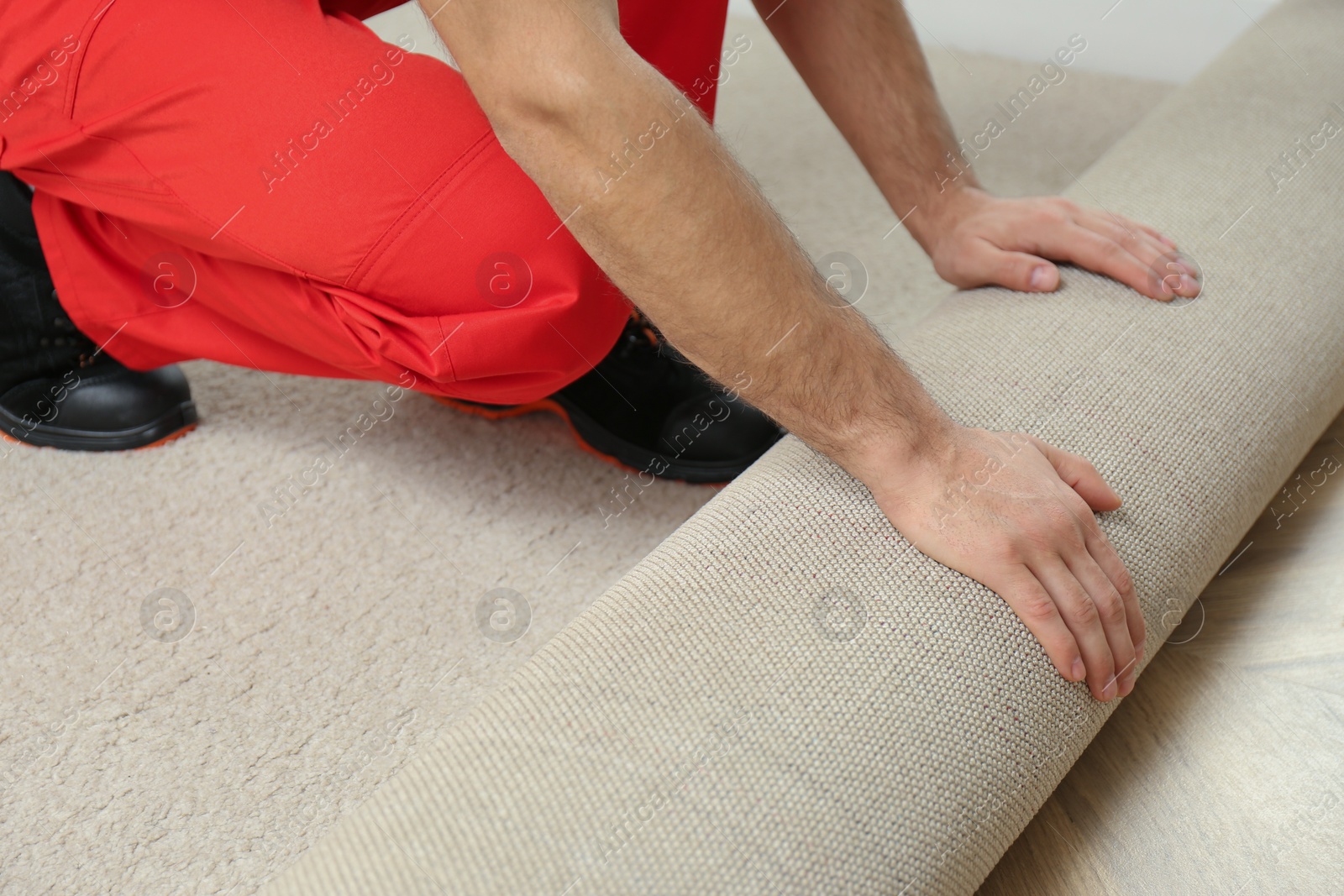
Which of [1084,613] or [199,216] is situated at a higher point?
[199,216]

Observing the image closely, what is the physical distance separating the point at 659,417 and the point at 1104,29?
57.8 inches

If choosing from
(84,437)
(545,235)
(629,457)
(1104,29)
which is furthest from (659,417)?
(1104,29)

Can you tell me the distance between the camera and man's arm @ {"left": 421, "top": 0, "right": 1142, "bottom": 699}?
609 mm

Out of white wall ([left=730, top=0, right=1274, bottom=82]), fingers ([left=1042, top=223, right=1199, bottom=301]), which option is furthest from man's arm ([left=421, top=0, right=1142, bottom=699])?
white wall ([left=730, top=0, right=1274, bottom=82])

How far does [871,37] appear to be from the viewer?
1.04m

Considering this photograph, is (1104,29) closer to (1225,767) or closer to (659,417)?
(659,417)

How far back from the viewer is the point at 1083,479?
27.0 inches

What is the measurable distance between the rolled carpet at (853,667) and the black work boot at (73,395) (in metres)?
0.73

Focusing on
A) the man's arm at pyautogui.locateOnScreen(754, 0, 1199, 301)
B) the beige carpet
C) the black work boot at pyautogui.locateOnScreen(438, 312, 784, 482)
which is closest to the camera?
the beige carpet

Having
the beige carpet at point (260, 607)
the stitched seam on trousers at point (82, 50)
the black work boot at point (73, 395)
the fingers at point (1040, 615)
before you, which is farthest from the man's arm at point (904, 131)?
the black work boot at point (73, 395)

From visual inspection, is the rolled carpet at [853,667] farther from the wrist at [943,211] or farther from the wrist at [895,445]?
the wrist at [943,211]

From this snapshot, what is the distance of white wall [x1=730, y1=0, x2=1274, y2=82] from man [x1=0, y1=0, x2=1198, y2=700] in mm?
1015

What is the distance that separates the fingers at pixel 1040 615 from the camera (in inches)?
25.0

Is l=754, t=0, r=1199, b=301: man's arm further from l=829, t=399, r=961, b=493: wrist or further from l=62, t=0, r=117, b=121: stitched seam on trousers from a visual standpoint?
l=62, t=0, r=117, b=121: stitched seam on trousers
